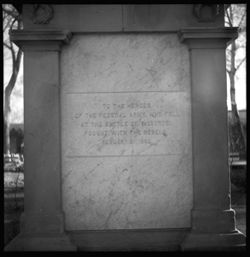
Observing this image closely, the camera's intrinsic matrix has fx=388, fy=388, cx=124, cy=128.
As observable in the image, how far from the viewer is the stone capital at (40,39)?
17.5 feet

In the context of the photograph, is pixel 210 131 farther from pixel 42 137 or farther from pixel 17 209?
pixel 17 209

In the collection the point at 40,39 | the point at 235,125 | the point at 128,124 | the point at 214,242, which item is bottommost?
the point at 214,242

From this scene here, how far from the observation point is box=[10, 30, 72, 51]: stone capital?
17.5 ft

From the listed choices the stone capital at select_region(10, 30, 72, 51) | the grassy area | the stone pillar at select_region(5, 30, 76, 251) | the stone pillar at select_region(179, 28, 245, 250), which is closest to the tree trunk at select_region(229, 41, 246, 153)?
the grassy area

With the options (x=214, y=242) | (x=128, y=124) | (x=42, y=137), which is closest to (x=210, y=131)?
(x=128, y=124)

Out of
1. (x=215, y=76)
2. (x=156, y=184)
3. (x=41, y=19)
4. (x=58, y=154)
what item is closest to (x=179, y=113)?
(x=215, y=76)

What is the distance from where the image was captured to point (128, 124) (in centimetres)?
557

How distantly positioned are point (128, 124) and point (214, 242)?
2.02 metres

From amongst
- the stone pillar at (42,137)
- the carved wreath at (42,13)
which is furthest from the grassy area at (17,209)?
the carved wreath at (42,13)

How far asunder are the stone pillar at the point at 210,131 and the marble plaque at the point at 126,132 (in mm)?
153

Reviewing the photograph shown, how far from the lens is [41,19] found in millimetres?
5480

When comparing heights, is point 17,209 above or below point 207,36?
below

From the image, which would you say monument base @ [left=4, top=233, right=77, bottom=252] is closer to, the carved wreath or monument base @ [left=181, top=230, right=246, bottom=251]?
monument base @ [left=181, top=230, right=246, bottom=251]

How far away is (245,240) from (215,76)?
232cm
